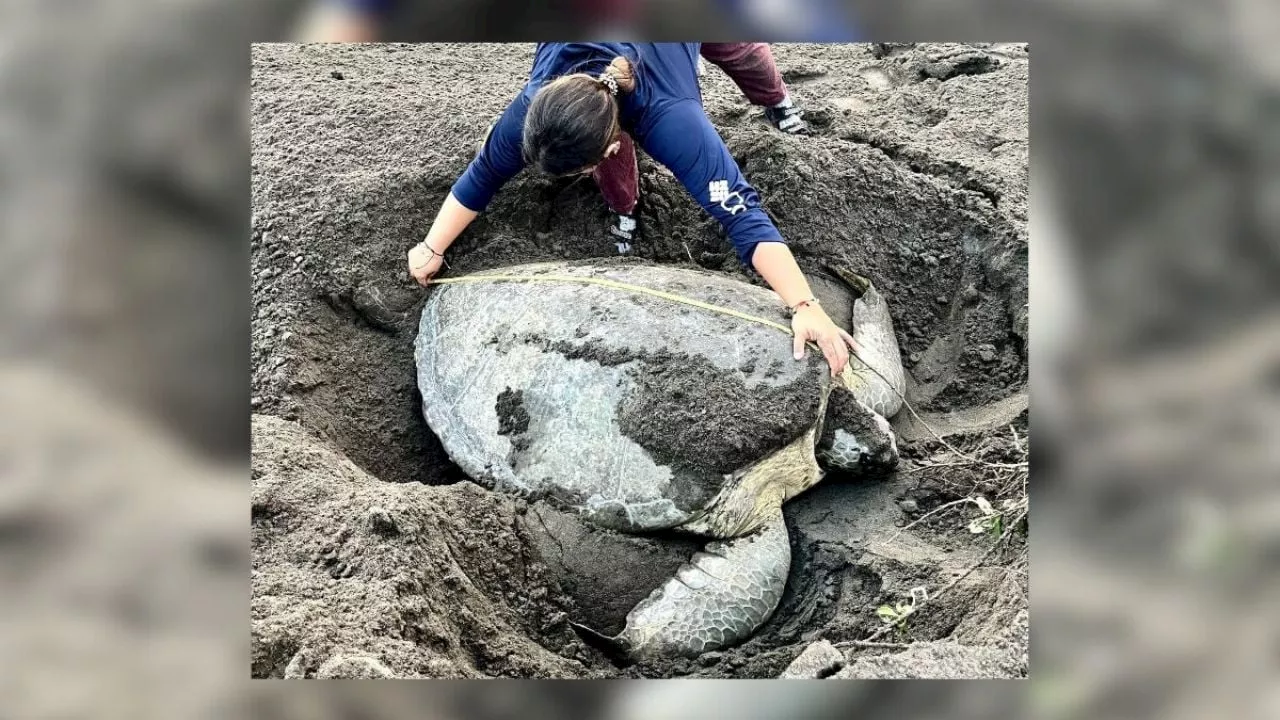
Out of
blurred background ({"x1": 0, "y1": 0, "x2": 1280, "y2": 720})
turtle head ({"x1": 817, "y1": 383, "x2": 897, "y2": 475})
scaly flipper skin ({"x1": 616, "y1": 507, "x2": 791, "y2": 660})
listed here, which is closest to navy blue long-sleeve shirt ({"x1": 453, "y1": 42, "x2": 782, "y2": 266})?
blurred background ({"x1": 0, "y1": 0, "x2": 1280, "y2": 720})

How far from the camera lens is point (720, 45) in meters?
0.89

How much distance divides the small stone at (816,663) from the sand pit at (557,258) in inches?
0.5

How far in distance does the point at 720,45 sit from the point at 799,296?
1.22 ft

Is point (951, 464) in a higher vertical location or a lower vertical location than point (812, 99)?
lower

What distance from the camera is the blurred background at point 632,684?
791 mm

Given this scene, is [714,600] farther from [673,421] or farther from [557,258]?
[557,258]

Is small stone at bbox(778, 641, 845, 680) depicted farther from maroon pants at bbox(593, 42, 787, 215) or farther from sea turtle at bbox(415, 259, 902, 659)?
maroon pants at bbox(593, 42, 787, 215)

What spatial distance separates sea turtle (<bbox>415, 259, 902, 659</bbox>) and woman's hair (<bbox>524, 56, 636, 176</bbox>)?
0.26 meters

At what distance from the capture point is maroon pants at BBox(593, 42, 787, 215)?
0.93 meters

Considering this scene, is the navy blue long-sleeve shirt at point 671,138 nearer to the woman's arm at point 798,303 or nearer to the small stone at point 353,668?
the woman's arm at point 798,303

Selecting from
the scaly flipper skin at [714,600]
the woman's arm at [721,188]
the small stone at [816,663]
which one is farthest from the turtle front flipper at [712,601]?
the woman's arm at [721,188]
